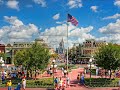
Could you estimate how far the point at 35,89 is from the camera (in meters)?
32.2

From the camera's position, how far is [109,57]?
3547 cm

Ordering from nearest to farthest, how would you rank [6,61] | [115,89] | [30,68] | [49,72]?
1. [115,89]
2. [30,68]
3. [49,72]
4. [6,61]

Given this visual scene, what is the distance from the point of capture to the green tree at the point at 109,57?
35344 millimetres

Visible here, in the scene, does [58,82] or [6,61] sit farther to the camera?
[6,61]

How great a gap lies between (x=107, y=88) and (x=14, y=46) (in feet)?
281

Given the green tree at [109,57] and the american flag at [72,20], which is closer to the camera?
the green tree at [109,57]

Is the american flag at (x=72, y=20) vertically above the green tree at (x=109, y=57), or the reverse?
the american flag at (x=72, y=20)

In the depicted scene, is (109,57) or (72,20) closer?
(109,57)

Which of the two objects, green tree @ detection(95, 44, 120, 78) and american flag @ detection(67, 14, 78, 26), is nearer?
green tree @ detection(95, 44, 120, 78)

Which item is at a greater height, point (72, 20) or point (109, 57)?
point (72, 20)

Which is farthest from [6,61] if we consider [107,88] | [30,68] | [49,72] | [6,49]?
[107,88]

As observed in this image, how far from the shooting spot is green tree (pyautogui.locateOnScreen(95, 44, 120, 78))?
35.3 metres

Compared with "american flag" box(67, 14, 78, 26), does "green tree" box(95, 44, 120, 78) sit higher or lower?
lower

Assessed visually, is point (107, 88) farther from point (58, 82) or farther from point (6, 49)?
point (6, 49)
